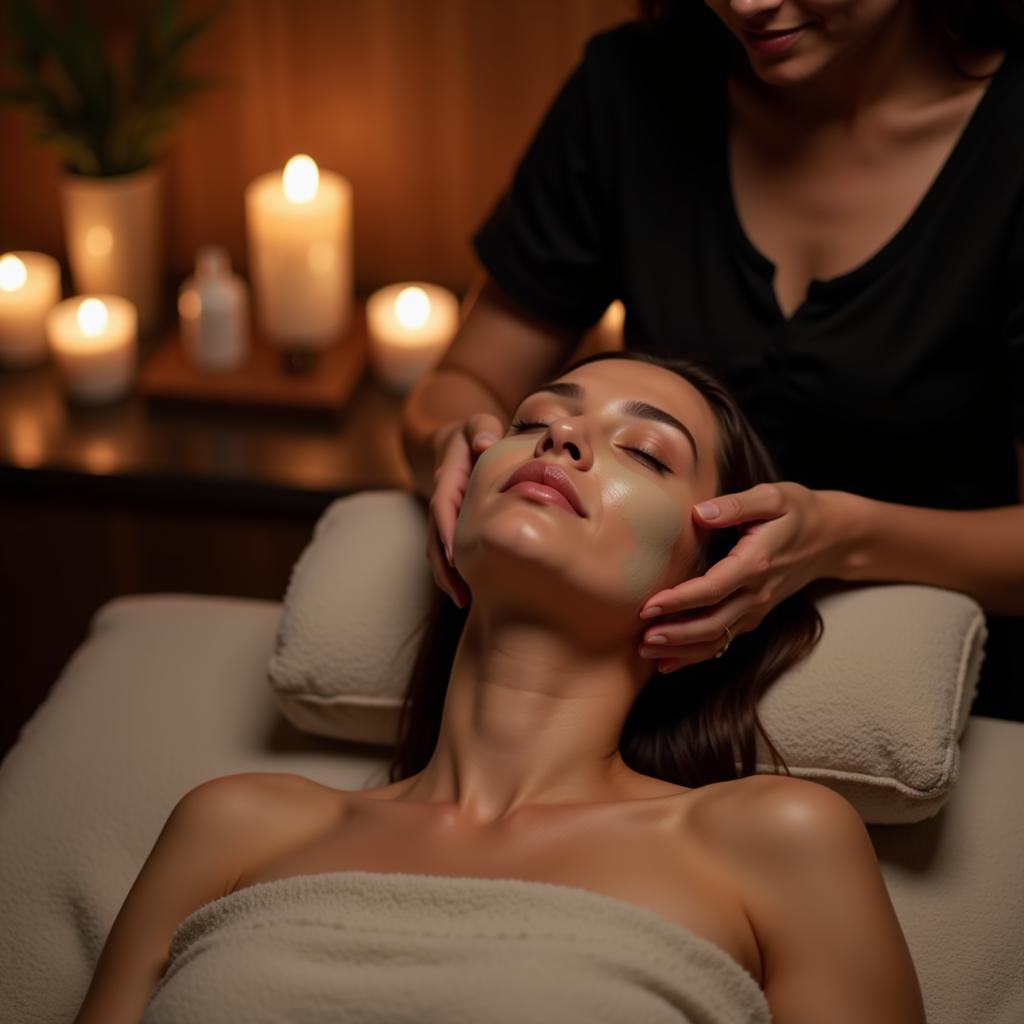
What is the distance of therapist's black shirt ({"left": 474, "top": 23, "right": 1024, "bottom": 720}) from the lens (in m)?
1.44

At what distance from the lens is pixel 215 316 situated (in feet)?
7.18

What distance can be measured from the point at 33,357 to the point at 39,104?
0.38 m

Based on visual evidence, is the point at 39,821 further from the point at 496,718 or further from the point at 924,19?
the point at 924,19

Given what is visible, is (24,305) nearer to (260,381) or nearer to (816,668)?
(260,381)

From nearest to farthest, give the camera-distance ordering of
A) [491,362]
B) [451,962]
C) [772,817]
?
[451,962], [772,817], [491,362]

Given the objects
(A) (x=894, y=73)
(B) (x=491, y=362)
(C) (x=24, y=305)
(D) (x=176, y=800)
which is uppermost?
(A) (x=894, y=73)

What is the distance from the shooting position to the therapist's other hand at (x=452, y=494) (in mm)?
1365

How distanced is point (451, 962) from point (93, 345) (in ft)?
4.40

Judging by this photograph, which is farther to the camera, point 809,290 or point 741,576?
point 809,290

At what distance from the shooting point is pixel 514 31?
2.16m

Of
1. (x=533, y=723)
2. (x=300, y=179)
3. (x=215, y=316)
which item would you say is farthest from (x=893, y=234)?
(x=215, y=316)

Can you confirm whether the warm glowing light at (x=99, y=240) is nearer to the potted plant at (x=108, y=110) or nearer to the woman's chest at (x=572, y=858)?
the potted plant at (x=108, y=110)

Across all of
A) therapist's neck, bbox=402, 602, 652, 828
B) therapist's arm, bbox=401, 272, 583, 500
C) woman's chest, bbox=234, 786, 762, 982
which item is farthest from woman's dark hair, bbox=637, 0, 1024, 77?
woman's chest, bbox=234, 786, 762, 982

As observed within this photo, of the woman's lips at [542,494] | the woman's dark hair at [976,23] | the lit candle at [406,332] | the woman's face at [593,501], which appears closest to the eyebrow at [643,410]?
the woman's face at [593,501]
